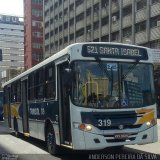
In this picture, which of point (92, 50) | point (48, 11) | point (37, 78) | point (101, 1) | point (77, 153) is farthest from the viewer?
point (48, 11)

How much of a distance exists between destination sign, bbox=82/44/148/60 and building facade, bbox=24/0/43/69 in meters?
97.0

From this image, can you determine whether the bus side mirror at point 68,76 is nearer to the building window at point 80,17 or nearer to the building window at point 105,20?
the building window at point 105,20

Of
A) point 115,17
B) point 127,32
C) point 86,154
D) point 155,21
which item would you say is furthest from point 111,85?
point 115,17

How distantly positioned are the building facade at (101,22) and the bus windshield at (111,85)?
35.1 metres

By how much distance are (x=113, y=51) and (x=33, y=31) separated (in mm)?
100959

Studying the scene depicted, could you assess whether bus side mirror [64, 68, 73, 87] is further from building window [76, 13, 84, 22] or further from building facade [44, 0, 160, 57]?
building window [76, 13, 84, 22]

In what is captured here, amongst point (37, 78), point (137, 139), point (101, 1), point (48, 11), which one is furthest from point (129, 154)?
point (48, 11)

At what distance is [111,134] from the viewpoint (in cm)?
1013

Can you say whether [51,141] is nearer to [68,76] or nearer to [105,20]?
[68,76]

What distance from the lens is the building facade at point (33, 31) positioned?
108625mm

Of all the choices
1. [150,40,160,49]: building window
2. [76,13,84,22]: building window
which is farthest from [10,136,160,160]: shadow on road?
[76,13,84,22]: building window

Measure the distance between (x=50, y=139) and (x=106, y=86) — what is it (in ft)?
9.70

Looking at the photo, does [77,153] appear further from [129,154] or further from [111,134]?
[111,134]

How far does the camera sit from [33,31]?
110 meters
